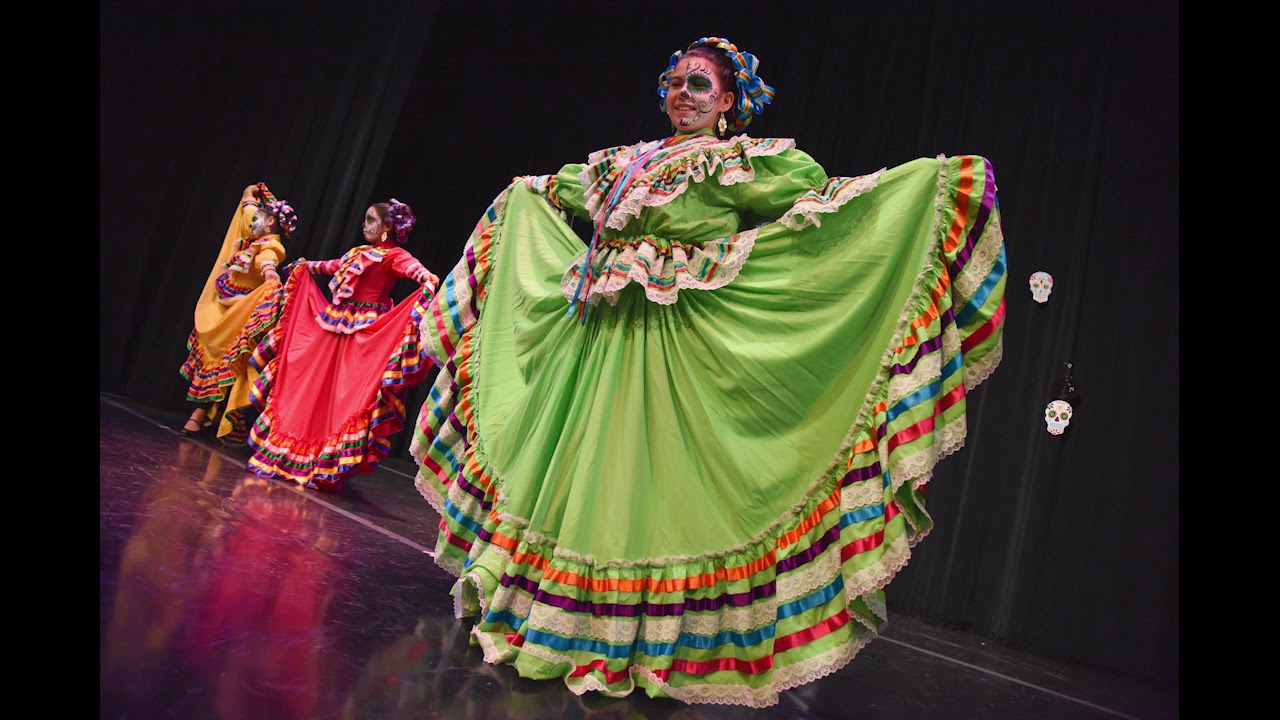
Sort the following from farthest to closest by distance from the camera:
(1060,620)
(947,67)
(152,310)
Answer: (152,310)
(947,67)
(1060,620)

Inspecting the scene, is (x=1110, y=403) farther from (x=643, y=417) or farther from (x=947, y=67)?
(x=643, y=417)

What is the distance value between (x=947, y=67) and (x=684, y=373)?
8.43 ft

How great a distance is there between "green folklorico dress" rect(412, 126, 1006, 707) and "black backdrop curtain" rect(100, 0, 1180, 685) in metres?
1.77

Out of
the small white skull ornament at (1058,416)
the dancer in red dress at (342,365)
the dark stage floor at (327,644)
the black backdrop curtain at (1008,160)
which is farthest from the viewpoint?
the dancer in red dress at (342,365)

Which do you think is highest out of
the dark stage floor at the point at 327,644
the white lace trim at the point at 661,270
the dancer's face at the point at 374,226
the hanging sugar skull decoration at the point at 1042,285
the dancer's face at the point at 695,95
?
the hanging sugar skull decoration at the point at 1042,285

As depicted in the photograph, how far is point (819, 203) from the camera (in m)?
2.10

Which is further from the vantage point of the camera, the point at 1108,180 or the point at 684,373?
the point at 1108,180

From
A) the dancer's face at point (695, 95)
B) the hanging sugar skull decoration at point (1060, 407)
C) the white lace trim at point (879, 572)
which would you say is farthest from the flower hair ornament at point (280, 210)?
the white lace trim at point (879, 572)

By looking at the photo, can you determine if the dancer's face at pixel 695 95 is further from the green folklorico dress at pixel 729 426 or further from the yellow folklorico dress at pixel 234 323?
the yellow folklorico dress at pixel 234 323

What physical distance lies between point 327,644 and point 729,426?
3.38 feet

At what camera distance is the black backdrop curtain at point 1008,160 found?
3305mm

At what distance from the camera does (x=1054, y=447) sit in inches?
137

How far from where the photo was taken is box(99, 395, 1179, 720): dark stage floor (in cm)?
146

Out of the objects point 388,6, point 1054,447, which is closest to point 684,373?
point 1054,447
